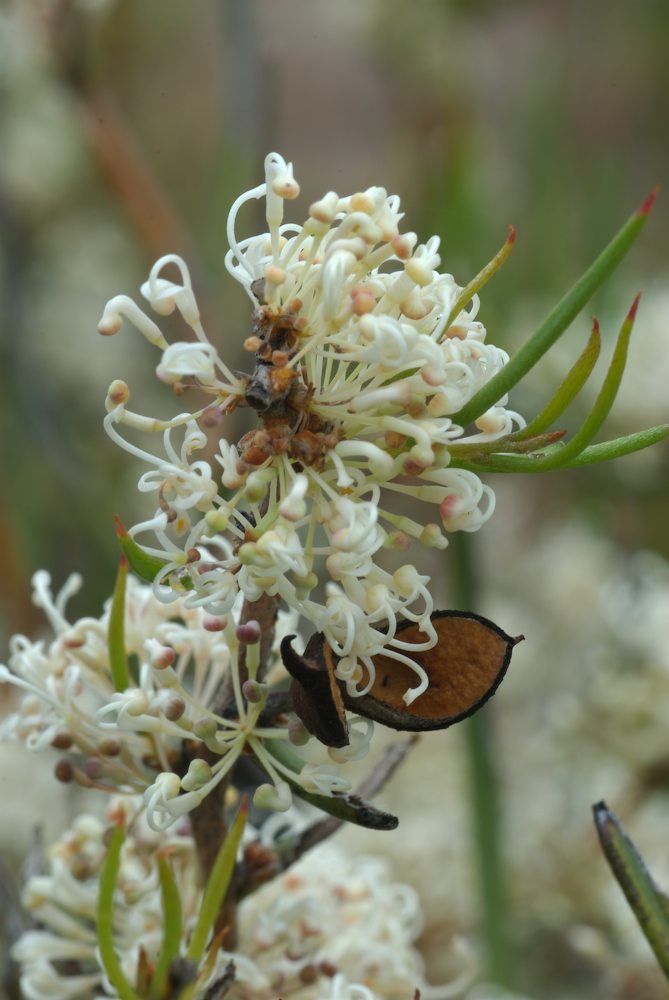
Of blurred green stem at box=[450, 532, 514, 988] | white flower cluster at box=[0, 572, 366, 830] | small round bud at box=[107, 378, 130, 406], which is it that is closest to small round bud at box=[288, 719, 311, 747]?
white flower cluster at box=[0, 572, 366, 830]

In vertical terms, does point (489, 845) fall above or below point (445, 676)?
below

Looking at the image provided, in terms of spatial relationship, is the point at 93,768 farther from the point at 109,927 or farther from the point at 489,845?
the point at 489,845

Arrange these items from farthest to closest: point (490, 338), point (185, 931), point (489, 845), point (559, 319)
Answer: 1. point (490, 338)
2. point (489, 845)
3. point (185, 931)
4. point (559, 319)

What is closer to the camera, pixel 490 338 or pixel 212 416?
pixel 212 416

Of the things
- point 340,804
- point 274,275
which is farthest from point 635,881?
point 274,275

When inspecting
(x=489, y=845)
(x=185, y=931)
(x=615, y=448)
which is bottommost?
(x=489, y=845)

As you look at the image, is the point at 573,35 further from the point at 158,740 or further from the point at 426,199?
the point at 158,740

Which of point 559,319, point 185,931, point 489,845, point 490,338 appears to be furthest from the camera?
point 490,338

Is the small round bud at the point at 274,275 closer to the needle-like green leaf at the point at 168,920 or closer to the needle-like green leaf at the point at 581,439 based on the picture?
the needle-like green leaf at the point at 581,439

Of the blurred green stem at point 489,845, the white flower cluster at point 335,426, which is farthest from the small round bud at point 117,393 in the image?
the blurred green stem at point 489,845
